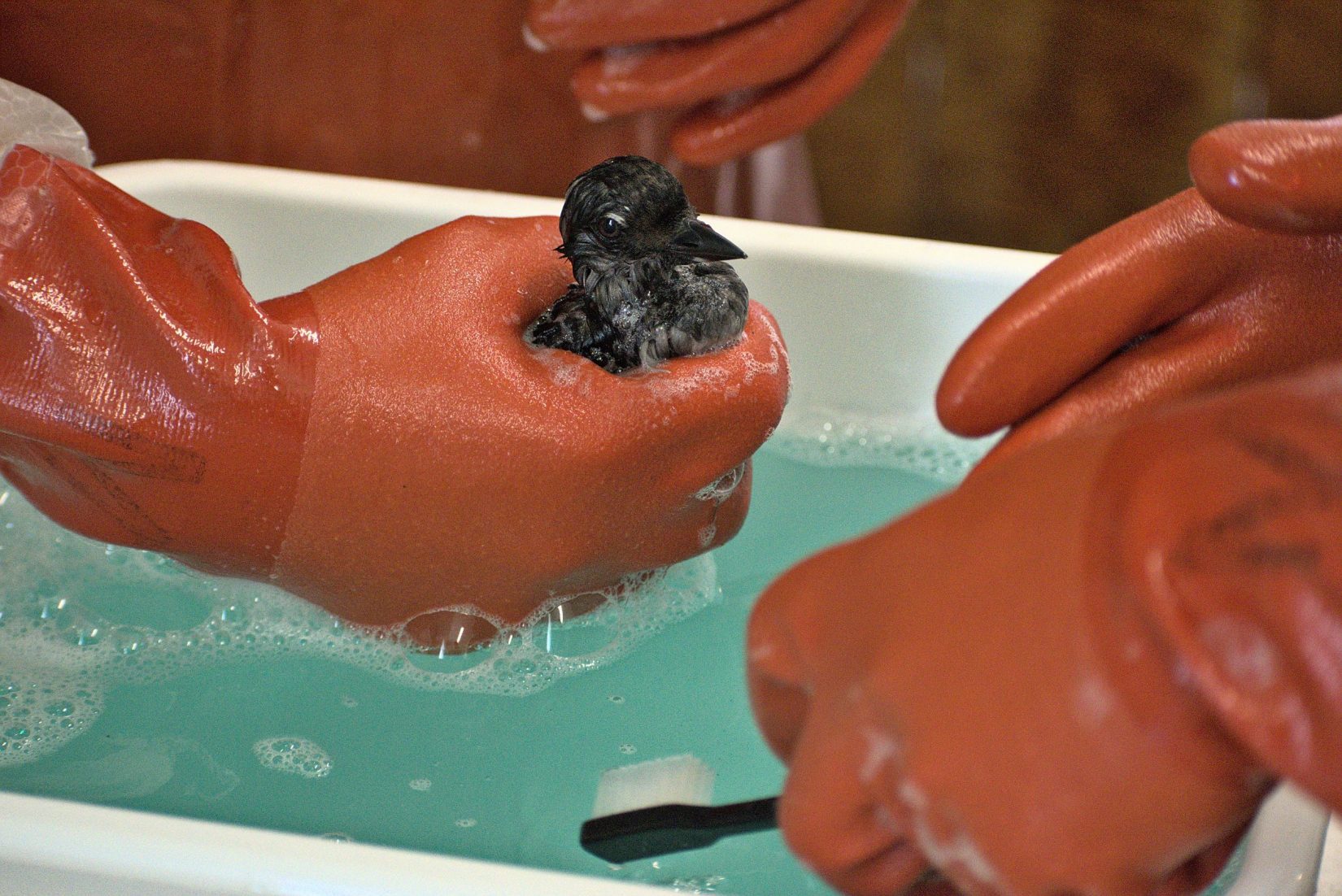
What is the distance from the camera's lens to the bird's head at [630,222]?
66 centimetres

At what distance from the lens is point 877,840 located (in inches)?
14.9

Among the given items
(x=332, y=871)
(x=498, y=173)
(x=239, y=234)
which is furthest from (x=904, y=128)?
(x=332, y=871)

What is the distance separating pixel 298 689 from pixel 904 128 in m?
1.39

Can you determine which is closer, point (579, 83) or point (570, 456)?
point (570, 456)

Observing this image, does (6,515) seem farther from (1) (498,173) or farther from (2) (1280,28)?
(2) (1280,28)

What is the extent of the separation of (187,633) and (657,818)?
0.32 meters

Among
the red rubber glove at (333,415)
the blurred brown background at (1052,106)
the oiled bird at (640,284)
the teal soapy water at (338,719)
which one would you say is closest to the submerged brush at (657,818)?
the teal soapy water at (338,719)

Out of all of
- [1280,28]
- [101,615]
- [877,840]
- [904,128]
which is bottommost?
[904,128]

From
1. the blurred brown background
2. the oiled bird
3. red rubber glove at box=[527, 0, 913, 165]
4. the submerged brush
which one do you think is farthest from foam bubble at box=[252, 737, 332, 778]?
the blurred brown background

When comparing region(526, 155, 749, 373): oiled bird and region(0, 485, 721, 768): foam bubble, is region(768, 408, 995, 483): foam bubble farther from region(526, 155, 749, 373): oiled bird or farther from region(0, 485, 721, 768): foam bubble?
region(526, 155, 749, 373): oiled bird

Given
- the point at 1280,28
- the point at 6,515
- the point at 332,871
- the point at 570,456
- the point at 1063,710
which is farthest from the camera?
the point at 1280,28

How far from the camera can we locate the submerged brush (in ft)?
2.07

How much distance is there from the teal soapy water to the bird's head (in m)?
0.22

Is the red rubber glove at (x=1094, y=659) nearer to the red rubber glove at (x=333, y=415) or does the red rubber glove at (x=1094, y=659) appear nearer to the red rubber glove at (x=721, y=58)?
the red rubber glove at (x=333, y=415)
